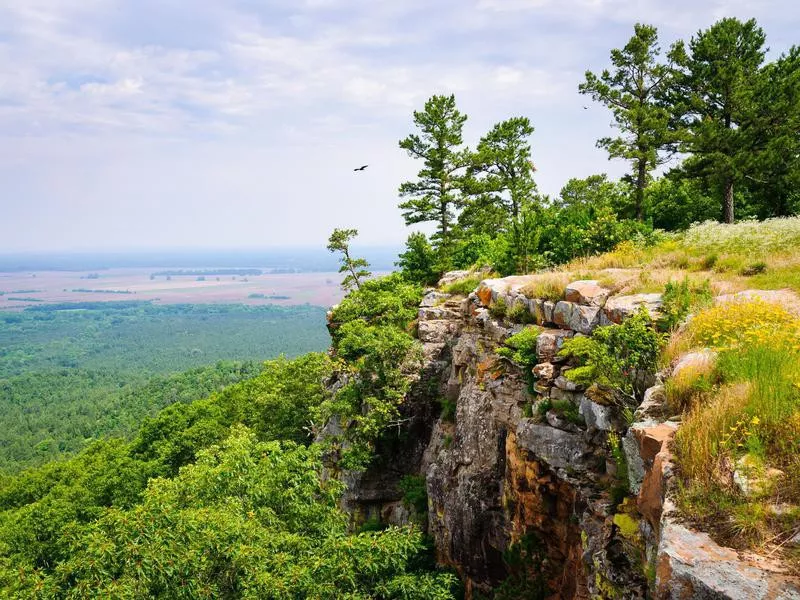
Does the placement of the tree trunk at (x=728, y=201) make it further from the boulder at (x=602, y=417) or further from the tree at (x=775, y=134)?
the boulder at (x=602, y=417)

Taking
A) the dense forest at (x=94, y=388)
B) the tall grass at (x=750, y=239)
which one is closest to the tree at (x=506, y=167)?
the tall grass at (x=750, y=239)

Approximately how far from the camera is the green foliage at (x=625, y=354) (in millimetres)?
8570

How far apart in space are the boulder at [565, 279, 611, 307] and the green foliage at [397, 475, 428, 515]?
8375 mm

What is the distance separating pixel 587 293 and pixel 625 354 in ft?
9.57

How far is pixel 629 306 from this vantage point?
10.2m

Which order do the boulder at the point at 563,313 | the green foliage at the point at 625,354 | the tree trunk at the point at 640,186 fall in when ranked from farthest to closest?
1. the tree trunk at the point at 640,186
2. the boulder at the point at 563,313
3. the green foliage at the point at 625,354

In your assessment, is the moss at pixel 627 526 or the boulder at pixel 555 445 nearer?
the moss at pixel 627 526

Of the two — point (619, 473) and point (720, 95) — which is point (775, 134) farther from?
point (619, 473)

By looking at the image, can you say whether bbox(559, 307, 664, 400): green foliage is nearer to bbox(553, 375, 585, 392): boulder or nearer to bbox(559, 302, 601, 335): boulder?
bbox(553, 375, 585, 392): boulder

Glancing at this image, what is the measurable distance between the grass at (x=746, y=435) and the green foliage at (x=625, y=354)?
1511 millimetres

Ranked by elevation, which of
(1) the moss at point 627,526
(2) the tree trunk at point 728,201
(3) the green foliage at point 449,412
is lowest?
(3) the green foliage at point 449,412

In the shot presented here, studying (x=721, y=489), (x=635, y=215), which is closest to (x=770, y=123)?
(x=635, y=215)

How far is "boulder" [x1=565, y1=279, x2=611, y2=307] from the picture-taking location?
11258 mm

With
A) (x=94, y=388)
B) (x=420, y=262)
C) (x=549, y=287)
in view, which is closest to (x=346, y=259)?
(x=420, y=262)
